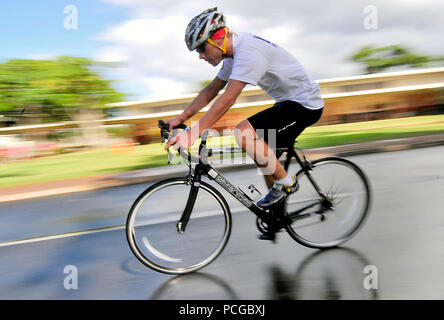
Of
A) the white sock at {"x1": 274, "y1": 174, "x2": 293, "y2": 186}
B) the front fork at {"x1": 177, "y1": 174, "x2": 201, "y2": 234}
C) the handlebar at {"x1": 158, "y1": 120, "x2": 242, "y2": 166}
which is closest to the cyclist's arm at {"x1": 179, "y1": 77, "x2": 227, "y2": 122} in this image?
the handlebar at {"x1": 158, "y1": 120, "x2": 242, "y2": 166}

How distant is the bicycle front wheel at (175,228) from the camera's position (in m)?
3.79

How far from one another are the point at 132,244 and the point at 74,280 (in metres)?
0.58

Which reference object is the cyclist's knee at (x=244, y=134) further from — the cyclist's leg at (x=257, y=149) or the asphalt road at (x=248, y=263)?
the asphalt road at (x=248, y=263)

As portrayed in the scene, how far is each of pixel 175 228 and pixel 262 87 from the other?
1354 mm

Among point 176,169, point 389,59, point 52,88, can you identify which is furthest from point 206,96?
point 389,59

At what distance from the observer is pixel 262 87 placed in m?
3.89

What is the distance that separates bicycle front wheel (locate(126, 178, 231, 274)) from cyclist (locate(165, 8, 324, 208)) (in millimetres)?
430

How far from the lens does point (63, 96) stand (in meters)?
16.7

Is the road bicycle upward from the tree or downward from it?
downward

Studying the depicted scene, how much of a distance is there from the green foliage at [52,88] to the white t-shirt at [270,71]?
45.2 feet

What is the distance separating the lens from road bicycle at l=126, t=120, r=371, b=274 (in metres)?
3.80

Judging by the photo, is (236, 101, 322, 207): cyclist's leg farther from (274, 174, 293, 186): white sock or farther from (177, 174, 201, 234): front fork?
(177, 174, 201, 234): front fork

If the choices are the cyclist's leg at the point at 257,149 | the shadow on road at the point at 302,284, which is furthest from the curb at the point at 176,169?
the shadow on road at the point at 302,284
